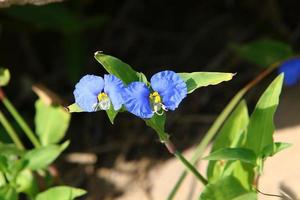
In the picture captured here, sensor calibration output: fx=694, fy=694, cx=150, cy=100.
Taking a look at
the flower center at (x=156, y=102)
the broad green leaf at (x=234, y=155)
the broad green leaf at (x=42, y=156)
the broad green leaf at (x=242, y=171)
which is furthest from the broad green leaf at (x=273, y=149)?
the broad green leaf at (x=42, y=156)

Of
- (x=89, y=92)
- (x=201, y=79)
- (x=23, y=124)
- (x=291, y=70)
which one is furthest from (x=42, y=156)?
(x=291, y=70)

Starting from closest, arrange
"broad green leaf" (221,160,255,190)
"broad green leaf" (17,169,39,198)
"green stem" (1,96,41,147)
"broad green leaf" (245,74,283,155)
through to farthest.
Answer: "broad green leaf" (245,74,283,155) < "broad green leaf" (221,160,255,190) < "broad green leaf" (17,169,39,198) < "green stem" (1,96,41,147)

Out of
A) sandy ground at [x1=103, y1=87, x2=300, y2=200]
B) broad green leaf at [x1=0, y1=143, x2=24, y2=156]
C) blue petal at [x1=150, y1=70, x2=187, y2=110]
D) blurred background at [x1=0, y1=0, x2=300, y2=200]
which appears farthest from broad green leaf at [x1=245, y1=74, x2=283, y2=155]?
broad green leaf at [x1=0, y1=143, x2=24, y2=156]

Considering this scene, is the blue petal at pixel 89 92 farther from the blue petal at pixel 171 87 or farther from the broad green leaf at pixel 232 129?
the broad green leaf at pixel 232 129

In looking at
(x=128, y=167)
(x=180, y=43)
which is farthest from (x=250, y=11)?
(x=128, y=167)

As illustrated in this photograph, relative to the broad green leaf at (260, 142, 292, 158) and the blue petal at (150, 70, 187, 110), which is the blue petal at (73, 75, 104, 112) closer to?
the blue petal at (150, 70, 187, 110)

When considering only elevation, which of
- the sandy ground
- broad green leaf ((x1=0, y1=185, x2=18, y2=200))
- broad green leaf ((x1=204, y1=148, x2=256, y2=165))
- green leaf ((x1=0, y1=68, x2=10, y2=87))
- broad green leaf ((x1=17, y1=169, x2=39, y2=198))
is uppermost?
green leaf ((x1=0, y1=68, x2=10, y2=87))

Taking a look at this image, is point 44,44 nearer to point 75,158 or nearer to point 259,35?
point 75,158
